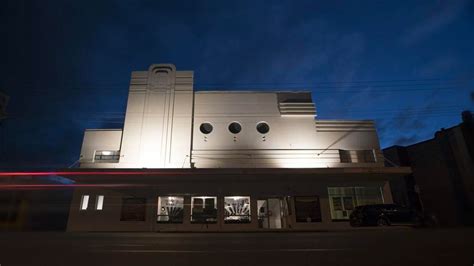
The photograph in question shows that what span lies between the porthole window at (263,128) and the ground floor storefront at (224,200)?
13.9 feet

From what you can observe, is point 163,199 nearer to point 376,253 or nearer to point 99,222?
point 99,222

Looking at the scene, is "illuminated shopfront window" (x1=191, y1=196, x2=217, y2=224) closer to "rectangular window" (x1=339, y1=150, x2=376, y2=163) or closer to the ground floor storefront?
the ground floor storefront

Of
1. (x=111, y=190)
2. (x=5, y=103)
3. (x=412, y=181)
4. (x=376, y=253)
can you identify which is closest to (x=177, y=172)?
(x=111, y=190)

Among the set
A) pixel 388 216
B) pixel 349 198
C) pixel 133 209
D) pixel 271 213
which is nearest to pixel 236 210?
pixel 271 213

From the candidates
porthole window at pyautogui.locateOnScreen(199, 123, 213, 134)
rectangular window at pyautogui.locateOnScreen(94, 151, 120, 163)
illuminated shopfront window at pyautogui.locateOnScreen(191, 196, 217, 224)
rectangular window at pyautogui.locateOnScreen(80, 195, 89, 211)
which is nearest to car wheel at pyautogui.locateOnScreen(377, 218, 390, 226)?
illuminated shopfront window at pyautogui.locateOnScreen(191, 196, 217, 224)

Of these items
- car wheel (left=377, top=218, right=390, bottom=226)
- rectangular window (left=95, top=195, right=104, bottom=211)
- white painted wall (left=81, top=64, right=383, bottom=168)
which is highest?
white painted wall (left=81, top=64, right=383, bottom=168)

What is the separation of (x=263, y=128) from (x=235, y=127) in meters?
2.25

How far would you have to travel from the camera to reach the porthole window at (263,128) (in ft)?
69.0

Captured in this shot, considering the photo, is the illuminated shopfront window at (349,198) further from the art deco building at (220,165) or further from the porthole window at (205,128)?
the porthole window at (205,128)

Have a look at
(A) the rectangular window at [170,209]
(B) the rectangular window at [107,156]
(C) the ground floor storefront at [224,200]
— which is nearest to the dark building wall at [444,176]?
(C) the ground floor storefront at [224,200]

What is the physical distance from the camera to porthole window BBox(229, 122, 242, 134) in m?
21.0

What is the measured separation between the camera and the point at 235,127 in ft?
69.3

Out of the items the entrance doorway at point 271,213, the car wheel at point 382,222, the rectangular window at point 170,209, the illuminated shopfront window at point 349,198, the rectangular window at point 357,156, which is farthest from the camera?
the rectangular window at point 357,156

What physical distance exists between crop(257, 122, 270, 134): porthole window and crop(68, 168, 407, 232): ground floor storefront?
4.23m
